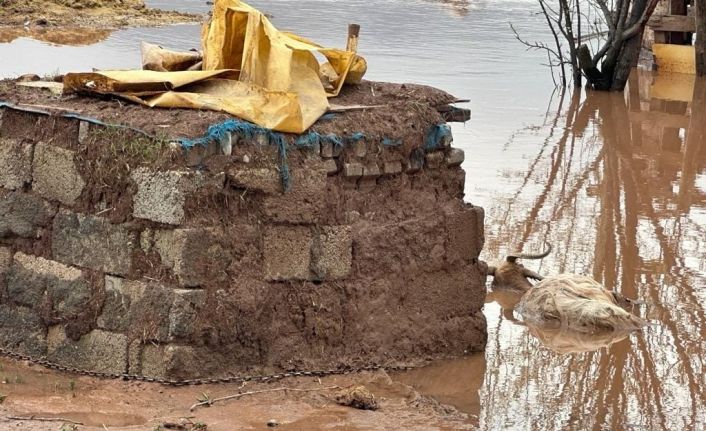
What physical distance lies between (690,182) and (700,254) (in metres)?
2.83

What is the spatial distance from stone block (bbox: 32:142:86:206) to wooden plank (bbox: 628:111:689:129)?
10.9m

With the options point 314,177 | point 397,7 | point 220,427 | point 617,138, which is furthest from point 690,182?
point 397,7

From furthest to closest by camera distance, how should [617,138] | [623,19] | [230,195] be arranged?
[623,19]
[617,138]
[230,195]

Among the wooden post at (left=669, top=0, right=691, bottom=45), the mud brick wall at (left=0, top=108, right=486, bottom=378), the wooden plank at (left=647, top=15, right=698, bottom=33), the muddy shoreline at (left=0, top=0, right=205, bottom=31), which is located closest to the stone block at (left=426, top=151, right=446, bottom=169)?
the mud brick wall at (left=0, top=108, right=486, bottom=378)

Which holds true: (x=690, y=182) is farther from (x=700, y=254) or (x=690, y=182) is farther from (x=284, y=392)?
(x=284, y=392)

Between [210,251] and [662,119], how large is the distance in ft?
37.6

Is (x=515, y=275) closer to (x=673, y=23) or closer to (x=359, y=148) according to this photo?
(x=359, y=148)

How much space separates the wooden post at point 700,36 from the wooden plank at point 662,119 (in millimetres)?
2890

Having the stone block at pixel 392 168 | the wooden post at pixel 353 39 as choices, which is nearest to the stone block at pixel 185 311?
the stone block at pixel 392 168

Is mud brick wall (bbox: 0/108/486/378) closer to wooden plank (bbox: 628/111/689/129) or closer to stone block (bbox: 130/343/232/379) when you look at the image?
stone block (bbox: 130/343/232/379)

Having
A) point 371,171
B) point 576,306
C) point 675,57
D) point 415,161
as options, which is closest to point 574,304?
point 576,306

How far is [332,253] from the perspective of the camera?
6488 millimetres

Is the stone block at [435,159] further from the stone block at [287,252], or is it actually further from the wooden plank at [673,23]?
the wooden plank at [673,23]

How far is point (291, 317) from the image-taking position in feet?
21.0
